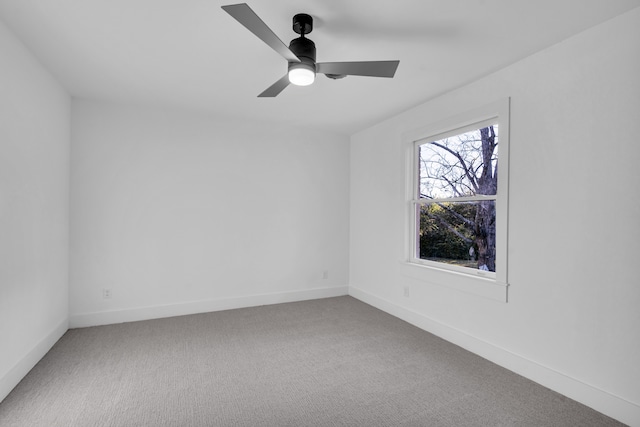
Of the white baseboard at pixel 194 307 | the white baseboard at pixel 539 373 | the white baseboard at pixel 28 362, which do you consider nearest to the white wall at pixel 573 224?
the white baseboard at pixel 539 373

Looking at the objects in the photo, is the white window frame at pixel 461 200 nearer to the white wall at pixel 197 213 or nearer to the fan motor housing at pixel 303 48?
the white wall at pixel 197 213

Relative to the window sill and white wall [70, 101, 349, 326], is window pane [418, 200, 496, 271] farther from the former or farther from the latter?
white wall [70, 101, 349, 326]

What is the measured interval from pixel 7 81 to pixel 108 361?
7.21ft

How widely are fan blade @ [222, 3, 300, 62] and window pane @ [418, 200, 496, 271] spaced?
2.17 metres

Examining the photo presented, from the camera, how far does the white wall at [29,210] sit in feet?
7.15

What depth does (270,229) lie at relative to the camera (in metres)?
4.44

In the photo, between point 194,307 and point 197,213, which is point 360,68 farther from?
point 194,307

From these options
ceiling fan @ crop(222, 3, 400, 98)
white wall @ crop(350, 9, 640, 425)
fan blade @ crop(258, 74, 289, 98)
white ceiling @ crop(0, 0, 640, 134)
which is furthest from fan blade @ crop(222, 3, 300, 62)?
white wall @ crop(350, 9, 640, 425)

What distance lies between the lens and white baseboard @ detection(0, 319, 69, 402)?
2162 millimetres

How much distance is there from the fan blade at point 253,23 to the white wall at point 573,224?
187 centimetres

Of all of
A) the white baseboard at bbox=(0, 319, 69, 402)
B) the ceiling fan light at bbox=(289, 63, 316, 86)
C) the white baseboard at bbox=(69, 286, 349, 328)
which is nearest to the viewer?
the ceiling fan light at bbox=(289, 63, 316, 86)

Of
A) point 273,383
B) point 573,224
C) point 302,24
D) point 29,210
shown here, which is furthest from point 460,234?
point 29,210

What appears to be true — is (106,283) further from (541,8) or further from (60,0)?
(541,8)

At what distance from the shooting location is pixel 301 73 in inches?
80.7
